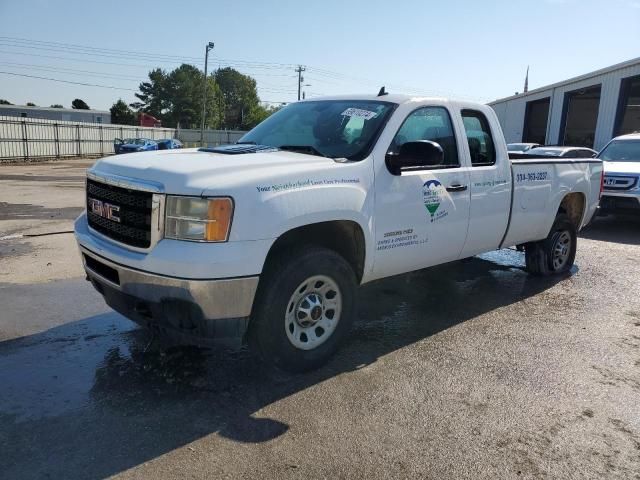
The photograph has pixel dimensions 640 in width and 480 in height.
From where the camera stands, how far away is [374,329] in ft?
15.8

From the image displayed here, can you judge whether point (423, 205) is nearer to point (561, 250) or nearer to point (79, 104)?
point (561, 250)

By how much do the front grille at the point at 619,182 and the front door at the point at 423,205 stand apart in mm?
7512

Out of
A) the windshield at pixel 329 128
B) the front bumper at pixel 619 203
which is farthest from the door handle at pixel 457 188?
the front bumper at pixel 619 203

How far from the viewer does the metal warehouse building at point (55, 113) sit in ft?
204

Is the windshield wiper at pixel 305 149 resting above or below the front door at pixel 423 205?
above

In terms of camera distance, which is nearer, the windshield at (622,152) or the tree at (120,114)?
the windshield at (622,152)

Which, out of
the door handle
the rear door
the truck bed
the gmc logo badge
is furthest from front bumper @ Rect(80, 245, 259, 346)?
the truck bed

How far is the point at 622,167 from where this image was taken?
36.5 feet

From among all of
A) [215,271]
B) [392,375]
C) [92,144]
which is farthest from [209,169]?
[92,144]

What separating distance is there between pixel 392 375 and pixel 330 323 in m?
0.60

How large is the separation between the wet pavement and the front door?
775mm

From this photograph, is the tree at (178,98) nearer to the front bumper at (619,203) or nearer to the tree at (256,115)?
the tree at (256,115)

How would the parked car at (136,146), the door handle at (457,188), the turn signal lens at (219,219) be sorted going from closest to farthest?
1. the turn signal lens at (219,219)
2. the door handle at (457,188)
3. the parked car at (136,146)

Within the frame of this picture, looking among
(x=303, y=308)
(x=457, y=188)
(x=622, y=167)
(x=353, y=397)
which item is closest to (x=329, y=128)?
(x=457, y=188)
